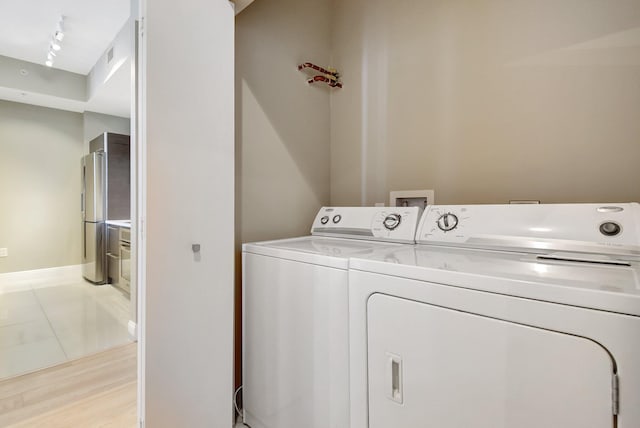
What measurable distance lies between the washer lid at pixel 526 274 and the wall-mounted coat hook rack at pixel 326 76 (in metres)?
1.31

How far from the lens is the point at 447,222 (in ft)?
4.19

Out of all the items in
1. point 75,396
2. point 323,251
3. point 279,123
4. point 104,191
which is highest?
point 279,123

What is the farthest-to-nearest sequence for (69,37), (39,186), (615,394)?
(39,186) → (69,37) → (615,394)

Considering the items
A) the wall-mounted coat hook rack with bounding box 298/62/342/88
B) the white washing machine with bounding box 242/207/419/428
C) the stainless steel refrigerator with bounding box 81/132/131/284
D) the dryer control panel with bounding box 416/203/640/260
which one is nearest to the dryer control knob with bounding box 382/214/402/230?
the white washing machine with bounding box 242/207/419/428

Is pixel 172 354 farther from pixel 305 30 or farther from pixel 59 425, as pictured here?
pixel 305 30

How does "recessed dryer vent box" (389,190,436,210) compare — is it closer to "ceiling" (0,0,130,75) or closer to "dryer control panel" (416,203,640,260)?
"dryer control panel" (416,203,640,260)

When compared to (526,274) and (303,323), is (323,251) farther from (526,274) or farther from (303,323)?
(526,274)

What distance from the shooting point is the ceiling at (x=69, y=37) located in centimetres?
262

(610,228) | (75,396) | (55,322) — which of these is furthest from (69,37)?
(610,228)

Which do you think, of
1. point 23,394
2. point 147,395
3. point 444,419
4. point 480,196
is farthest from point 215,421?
point 480,196

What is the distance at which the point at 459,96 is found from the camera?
1.54m

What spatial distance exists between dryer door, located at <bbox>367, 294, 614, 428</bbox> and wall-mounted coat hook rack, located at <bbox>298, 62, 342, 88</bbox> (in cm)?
149

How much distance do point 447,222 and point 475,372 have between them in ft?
2.21

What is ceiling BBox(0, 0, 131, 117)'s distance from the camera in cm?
262
